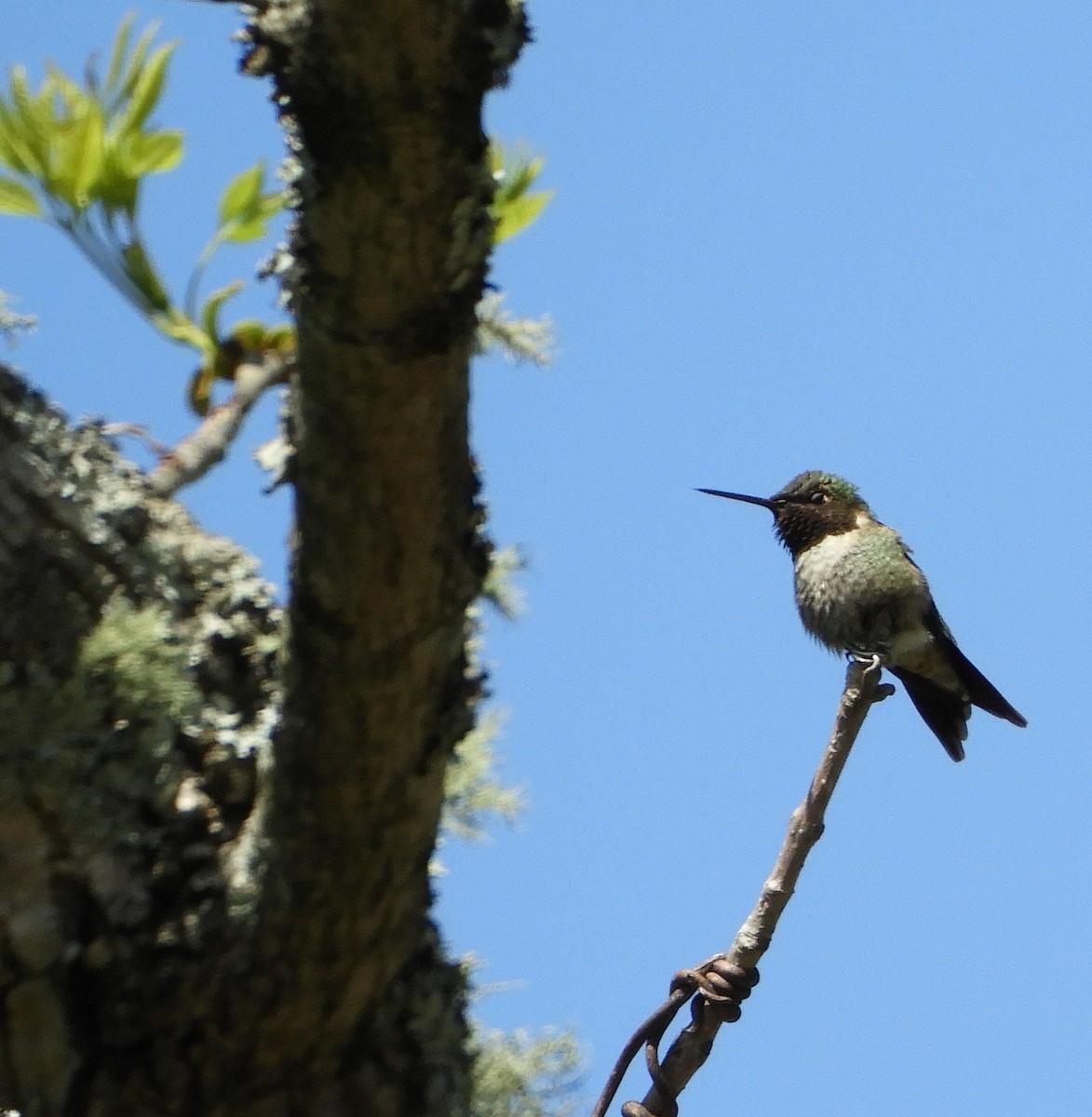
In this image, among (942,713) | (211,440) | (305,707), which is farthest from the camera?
(942,713)

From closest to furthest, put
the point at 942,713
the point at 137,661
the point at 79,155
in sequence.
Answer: the point at 137,661, the point at 79,155, the point at 942,713

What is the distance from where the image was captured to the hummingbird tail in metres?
3.83

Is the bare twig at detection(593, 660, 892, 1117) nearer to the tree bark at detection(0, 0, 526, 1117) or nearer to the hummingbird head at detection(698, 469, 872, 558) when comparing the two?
the tree bark at detection(0, 0, 526, 1117)

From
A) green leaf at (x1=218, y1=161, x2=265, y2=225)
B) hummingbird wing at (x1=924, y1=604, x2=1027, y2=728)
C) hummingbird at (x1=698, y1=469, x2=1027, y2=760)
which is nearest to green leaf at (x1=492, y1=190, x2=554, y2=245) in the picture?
green leaf at (x1=218, y1=161, x2=265, y2=225)

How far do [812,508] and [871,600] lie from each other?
423 millimetres

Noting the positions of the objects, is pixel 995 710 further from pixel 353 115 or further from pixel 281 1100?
pixel 353 115

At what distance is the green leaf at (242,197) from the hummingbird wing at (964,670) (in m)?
2.25

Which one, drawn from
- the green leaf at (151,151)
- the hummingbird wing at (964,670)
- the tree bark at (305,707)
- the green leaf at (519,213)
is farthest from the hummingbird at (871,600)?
the tree bark at (305,707)

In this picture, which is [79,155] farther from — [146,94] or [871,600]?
[871,600]

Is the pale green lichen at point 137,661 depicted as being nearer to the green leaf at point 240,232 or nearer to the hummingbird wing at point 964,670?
the green leaf at point 240,232

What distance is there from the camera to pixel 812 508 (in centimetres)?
391

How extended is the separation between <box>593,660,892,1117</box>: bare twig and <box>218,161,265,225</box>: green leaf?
114 cm

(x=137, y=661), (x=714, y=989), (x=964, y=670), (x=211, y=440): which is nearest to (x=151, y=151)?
(x=211, y=440)

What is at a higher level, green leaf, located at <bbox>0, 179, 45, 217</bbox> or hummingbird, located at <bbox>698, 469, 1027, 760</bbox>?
hummingbird, located at <bbox>698, 469, 1027, 760</bbox>
